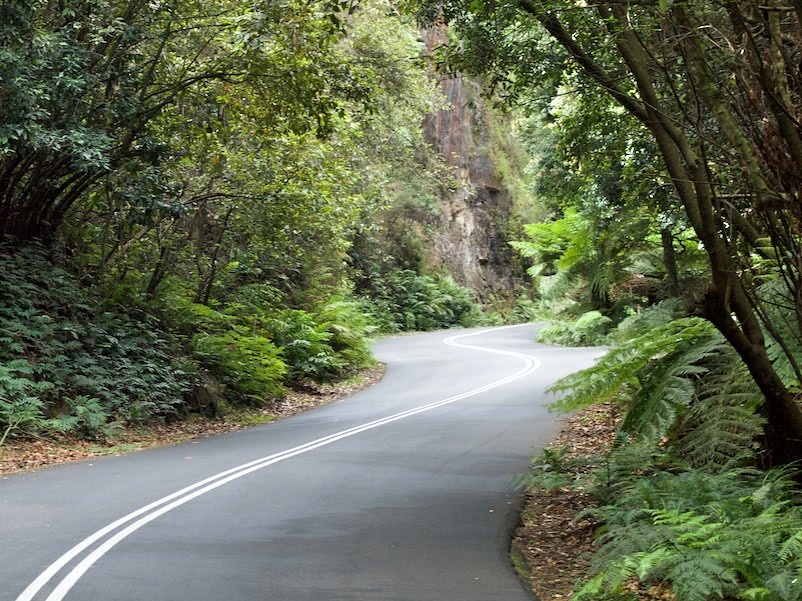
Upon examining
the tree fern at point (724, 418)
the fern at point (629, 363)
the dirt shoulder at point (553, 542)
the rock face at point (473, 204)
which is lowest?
the dirt shoulder at point (553, 542)

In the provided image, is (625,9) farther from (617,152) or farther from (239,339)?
(239,339)

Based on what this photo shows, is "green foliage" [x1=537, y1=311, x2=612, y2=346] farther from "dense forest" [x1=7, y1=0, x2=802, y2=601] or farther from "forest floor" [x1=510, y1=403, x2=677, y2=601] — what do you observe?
"forest floor" [x1=510, y1=403, x2=677, y2=601]

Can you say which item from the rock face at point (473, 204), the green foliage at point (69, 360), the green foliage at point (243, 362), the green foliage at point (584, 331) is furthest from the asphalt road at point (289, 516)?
the rock face at point (473, 204)

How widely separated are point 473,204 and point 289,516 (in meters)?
47.6

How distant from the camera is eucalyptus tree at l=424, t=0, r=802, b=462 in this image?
5465mm

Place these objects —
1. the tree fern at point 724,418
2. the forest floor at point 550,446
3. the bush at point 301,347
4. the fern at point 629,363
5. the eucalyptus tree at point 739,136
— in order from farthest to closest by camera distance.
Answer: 1. the bush at point 301,347
2. the fern at point 629,363
3. the tree fern at point 724,418
4. the forest floor at point 550,446
5. the eucalyptus tree at point 739,136

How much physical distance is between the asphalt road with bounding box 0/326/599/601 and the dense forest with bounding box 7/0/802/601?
1232 mm

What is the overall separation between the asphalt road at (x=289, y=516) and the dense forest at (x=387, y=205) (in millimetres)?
1232

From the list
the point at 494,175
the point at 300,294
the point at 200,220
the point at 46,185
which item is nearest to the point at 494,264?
the point at 494,175

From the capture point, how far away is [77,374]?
15.5m

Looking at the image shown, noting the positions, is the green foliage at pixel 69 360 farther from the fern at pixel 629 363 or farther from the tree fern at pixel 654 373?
the tree fern at pixel 654 373

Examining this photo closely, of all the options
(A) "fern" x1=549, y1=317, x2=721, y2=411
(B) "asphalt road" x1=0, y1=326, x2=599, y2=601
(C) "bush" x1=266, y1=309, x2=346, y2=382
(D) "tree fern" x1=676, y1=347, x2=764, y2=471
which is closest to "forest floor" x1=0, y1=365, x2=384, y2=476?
(C) "bush" x1=266, y1=309, x2=346, y2=382

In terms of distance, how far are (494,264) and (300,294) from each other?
31.5 m

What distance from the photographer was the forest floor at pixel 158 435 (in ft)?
41.8
